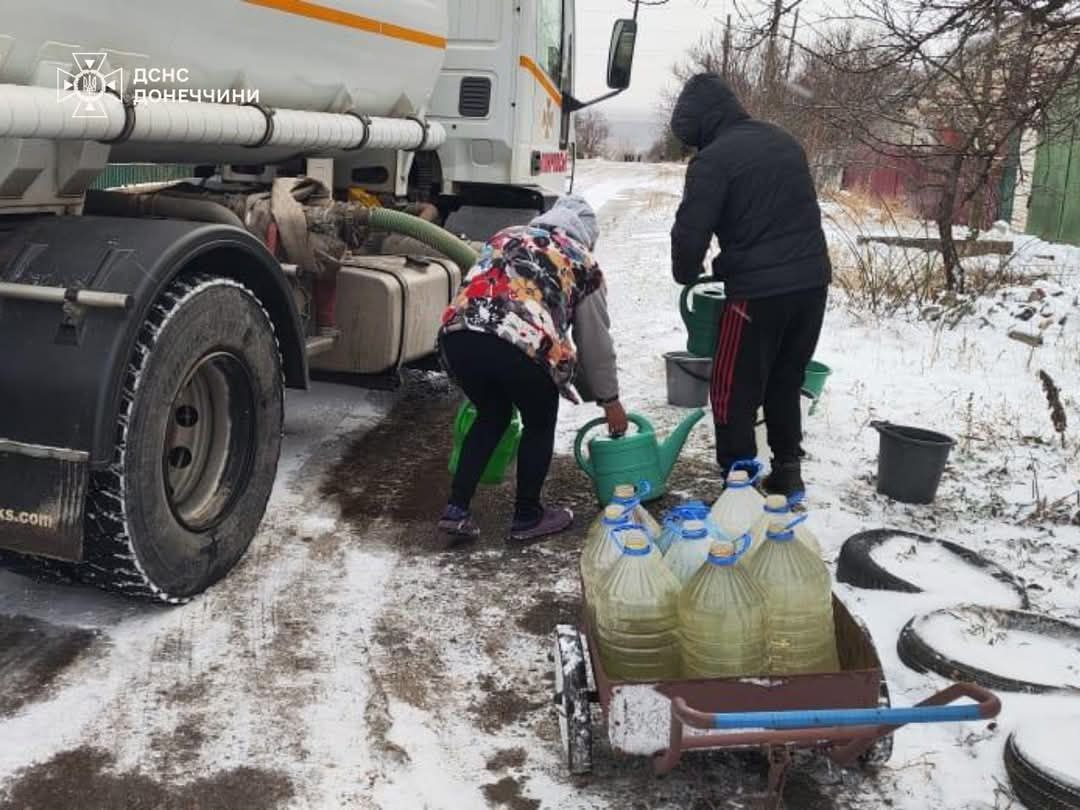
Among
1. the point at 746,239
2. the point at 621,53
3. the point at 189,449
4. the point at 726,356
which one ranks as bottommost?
the point at 189,449

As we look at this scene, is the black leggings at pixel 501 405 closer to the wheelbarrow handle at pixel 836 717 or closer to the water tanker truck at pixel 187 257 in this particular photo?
the water tanker truck at pixel 187 257

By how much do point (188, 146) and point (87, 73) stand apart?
0.80 metres

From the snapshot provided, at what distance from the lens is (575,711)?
2.61 m

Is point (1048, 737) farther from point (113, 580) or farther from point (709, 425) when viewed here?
point (709, 425)

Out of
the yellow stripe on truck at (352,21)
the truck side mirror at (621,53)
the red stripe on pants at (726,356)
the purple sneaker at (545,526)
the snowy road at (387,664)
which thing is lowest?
the snowy road at (387,664)

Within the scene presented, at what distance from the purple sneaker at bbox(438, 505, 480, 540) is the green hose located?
1.44 m

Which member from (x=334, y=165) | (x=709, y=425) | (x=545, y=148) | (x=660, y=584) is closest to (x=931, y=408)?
(x=709, y=425)

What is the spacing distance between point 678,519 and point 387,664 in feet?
3.38

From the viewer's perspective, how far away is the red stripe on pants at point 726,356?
4.21m

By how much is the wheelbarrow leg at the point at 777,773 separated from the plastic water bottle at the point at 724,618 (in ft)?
0.61

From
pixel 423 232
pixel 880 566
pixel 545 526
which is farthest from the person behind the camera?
pixel 423 232

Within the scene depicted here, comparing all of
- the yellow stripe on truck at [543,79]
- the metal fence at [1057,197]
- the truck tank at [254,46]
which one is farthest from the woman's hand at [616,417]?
the metal fence at [1057,197]

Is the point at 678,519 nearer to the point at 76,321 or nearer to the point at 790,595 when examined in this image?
the point at 790,595

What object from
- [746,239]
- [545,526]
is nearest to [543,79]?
[746,239]
